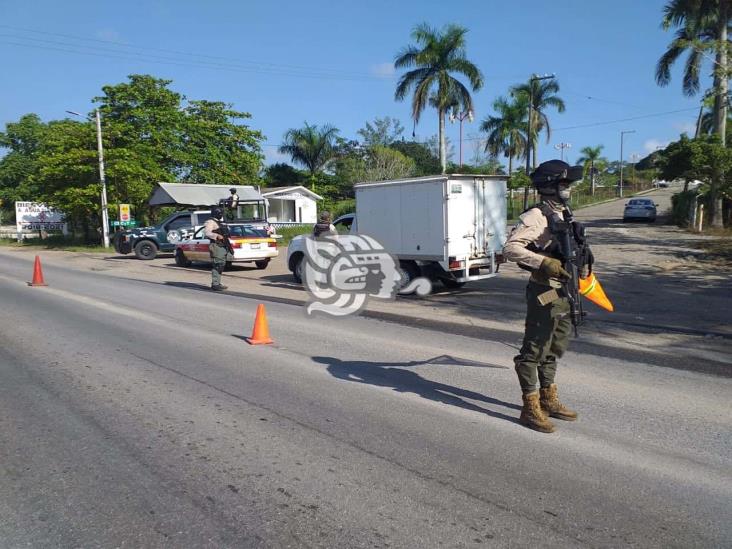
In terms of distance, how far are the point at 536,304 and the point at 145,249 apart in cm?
2187

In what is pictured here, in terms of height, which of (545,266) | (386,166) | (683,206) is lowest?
(545,266)

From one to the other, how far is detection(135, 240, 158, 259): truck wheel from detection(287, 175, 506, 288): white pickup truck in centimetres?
1374

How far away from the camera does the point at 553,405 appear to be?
185 inches

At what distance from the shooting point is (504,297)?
39.7 ft

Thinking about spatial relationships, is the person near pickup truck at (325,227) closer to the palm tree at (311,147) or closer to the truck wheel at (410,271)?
the truck wheel at (410,271)

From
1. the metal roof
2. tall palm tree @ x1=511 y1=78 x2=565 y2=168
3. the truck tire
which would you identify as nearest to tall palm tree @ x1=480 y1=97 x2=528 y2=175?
tall palm tree @ x1=511 y1=78 x2=565 y2=168

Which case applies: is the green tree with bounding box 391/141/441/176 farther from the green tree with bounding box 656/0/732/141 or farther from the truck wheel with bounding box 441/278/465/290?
the truck wheel with bounding box 441/278/465/290

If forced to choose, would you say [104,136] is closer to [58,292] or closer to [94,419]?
[58,292]

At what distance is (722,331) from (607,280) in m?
5.49

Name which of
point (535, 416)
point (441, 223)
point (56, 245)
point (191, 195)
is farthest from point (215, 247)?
point (56, 245)

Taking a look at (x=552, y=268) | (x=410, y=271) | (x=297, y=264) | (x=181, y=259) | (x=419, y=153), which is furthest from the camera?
(x=419, y=153)

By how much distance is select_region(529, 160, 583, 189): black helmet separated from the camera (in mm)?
4355

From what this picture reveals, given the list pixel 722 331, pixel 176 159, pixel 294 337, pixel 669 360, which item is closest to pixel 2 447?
pixel 294 337

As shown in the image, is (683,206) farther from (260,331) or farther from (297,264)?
(260,331)
